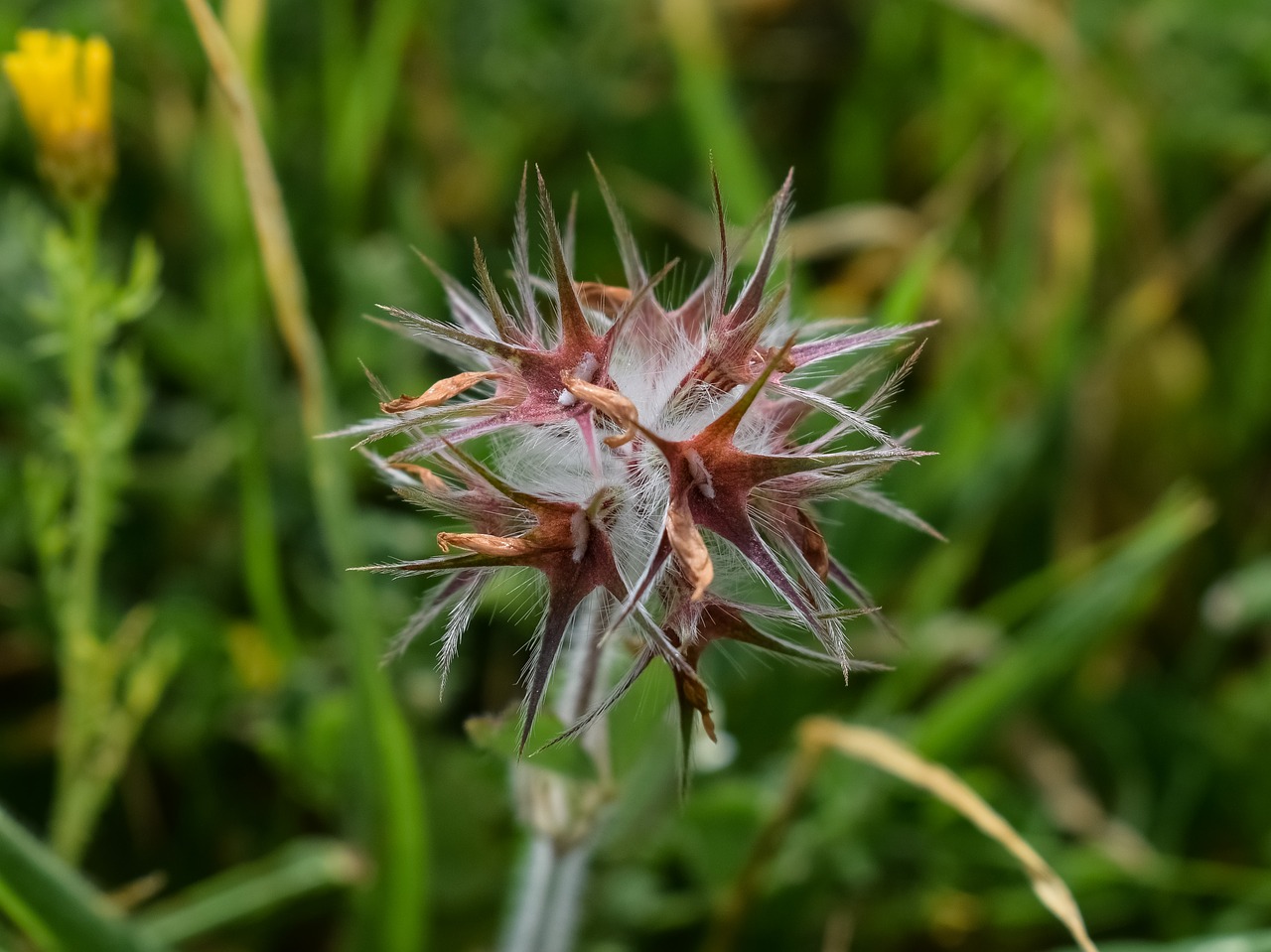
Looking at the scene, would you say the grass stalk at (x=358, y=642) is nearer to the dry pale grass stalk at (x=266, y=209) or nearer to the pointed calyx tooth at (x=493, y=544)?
the dry pale grass stalk at (x=266, y=209)

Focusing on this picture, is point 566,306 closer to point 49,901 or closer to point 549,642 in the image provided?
point 549,642

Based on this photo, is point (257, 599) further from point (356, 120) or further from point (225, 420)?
point (356, 120)

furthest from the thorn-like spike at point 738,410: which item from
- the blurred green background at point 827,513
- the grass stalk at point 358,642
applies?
the grass stalk at point 358,642

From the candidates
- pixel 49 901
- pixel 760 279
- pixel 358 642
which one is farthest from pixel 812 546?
pixel 49 901

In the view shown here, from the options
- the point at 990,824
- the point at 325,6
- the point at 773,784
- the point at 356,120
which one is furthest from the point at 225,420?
the point at 990,824

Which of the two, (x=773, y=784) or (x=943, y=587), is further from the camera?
(x=943, y=587)

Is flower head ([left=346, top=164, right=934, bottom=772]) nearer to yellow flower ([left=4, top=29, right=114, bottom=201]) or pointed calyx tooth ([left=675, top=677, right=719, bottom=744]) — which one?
pointed calyx tooth ([left=675, top=677, right=719, bottom=744])
